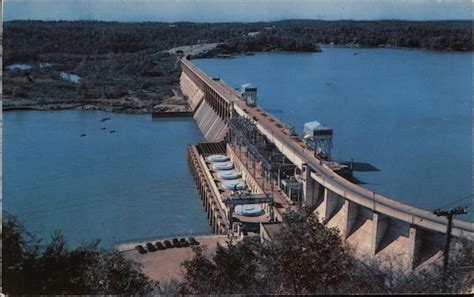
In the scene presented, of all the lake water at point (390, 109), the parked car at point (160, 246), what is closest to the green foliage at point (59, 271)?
the parked car at point (160, 246)

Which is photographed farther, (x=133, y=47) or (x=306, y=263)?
(x=133, y=47)

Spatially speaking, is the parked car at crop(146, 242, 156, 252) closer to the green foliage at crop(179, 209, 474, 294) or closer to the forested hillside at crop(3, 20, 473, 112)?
the green foliage at crop(179, 209, 474, 294)

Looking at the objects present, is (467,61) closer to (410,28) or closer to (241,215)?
(410,28)

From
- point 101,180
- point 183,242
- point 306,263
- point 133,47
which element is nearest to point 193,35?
point 133,47

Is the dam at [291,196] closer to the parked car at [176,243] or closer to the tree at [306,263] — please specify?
the parked car at [176,243]

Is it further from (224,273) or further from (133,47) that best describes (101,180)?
(133,47)

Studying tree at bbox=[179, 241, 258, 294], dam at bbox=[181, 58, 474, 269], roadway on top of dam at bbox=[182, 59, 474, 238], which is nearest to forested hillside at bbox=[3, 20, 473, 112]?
dam at bbox=[181, 58, 474, 269]

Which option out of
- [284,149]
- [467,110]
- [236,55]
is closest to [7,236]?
[284,149]
